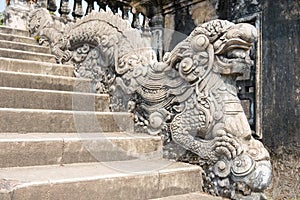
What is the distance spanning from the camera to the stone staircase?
1.99 meters

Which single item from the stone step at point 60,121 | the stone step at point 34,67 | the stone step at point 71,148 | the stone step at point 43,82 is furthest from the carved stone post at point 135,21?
the stone step at point 71,148

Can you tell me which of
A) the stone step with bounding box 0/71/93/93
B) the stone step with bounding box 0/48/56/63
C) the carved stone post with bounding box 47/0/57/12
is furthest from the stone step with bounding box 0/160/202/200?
the carved stone post with bounding box 47/0/57/12

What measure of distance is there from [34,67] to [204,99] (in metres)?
2.17

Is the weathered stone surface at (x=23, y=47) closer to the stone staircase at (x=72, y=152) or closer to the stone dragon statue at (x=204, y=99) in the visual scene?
the stone staircase at (x=72, y=152)

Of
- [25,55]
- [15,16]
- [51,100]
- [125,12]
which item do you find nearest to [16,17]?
[15,16]

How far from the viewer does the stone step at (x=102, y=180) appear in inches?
71.6

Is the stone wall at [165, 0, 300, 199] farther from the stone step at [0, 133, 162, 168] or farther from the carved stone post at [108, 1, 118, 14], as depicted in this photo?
the carved stone post at [108, 1, 118, 14]

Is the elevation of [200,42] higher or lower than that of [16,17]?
lower

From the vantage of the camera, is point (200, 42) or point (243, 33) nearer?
point (243, 33)

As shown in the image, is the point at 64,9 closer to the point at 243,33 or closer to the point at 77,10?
the point at 77,10

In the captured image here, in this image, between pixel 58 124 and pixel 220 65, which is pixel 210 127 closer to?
pixel 220 65

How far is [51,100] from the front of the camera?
327 cm

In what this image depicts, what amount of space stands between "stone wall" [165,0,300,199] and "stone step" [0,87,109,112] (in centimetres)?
168

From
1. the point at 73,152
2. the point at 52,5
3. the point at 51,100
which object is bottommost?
the point at 73,152
